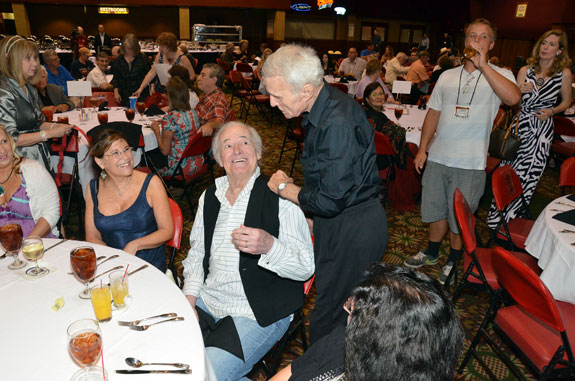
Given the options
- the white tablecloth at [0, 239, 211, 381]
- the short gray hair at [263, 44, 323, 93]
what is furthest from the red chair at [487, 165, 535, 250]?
the white tablecloth at [0, 239, 211, 381]

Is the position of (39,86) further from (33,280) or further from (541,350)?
(541,350)

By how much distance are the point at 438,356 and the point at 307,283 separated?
115 centimetres

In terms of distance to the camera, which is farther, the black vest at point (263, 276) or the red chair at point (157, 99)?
the red chair at point (157, 99)

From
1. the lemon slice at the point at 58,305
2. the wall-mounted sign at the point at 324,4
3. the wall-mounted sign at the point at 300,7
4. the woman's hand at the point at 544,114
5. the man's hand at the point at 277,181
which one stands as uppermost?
the wall-mounted sign at the point at 324,4

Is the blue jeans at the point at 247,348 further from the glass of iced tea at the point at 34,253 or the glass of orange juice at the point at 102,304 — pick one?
the glass of iced tea at the point at 34,253

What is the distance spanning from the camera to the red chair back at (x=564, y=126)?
5125 millimetres

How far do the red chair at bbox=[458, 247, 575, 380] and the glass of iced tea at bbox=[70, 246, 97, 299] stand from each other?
68.8 inches

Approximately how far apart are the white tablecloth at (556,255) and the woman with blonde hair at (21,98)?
337 cm

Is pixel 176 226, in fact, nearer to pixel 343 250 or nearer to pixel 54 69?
pixel 343 250

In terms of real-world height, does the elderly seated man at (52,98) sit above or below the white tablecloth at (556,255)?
above

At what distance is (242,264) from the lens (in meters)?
1.90

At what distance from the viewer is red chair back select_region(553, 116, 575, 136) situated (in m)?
5.12

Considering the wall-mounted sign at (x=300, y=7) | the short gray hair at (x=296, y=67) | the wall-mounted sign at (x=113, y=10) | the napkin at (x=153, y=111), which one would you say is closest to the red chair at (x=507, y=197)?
the short gray hair at (x=296, y=67)

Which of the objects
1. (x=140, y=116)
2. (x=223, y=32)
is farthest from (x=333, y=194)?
(x=223, y=32)
